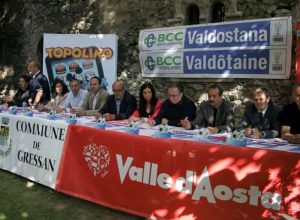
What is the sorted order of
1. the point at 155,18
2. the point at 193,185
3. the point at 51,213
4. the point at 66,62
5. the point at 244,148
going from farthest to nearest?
the point at 66,62 < the point at 155,18 < the point at 51,213 < the point at 193,185 < the point at 244,148

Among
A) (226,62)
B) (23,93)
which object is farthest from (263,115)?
(23,93)

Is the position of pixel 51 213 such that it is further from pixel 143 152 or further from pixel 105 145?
pixel 143 152

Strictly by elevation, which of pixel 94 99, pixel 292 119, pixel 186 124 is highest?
pixel 94 99

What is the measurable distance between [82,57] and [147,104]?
4067 millimetres

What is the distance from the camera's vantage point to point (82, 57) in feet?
29.2

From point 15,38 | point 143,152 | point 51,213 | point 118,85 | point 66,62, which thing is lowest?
point 51,213

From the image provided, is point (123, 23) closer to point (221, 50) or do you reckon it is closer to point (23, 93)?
point (221, 50)

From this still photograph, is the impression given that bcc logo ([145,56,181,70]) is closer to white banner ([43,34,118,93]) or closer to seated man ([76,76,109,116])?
white banner ([43,34,118,93])

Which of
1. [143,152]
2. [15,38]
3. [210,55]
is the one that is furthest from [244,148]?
[15,38]

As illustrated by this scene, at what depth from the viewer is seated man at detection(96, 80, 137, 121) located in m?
5.43

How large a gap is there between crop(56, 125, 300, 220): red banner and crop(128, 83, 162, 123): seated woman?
134cm

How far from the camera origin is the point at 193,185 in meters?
3.17

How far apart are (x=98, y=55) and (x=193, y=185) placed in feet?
19.9

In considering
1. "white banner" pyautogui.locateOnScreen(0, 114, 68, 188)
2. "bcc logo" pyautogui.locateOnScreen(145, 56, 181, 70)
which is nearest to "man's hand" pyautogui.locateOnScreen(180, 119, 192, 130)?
"white banner" pyautogui.locateOnScreen(0, 114, 68, 188)
